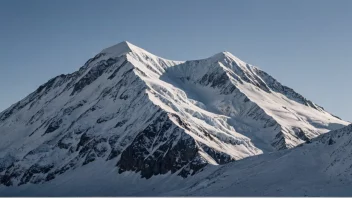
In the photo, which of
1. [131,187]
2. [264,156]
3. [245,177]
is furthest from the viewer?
[131,187]

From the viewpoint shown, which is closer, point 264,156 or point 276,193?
point 276,193

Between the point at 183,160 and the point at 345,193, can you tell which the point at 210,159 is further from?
the point at 345,193

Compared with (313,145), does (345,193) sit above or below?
below

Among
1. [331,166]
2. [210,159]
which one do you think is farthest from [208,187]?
[210,159]

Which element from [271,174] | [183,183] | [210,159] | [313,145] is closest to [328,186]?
[271,174]

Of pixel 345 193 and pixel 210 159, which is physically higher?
pixel 210 159

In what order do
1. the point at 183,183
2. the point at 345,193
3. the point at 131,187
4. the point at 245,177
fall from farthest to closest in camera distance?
1. the point at 131,187
2. the point at 183,183
3. the point at 245,177
4. the point at 345,193

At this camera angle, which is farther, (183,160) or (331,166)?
(183,160)

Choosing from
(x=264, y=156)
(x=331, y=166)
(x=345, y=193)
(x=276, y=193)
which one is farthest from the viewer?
(x=264, y=156)

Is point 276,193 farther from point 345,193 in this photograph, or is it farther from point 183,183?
point 183,183
